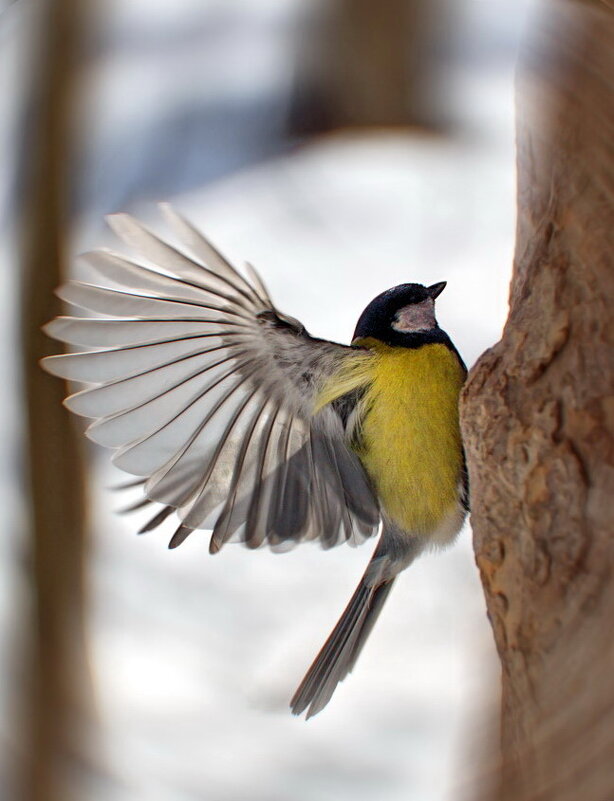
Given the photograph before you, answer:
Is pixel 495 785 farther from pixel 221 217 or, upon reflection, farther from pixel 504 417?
pixel 221 217

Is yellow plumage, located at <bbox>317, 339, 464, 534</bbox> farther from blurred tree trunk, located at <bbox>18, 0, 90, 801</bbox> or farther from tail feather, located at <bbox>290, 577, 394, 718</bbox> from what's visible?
blurred tree trunk, located at <bbox>18, 0, 90, 801</bbox>

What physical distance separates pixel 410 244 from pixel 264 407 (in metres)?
0.16

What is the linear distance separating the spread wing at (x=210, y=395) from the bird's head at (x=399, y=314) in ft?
0.11

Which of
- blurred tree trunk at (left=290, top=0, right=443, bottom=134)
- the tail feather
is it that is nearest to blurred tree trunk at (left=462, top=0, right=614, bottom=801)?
blurred tree trunk at (left=290, top=0, right=443, bottom=134)

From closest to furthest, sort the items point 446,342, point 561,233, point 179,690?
point 561,233
point 179,690
point 446,342

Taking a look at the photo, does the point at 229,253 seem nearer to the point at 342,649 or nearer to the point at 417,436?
the point at 417,436

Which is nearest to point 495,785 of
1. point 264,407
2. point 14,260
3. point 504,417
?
point 504,417

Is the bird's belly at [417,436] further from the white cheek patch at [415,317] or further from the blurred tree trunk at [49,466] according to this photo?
the blurred tree trunk at [49,466]

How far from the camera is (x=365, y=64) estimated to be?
18.1 inches

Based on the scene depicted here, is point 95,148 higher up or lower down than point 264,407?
higher up

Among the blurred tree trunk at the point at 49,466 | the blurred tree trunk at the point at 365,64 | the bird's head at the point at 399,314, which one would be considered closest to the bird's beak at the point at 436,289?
the bird's head at the point at 399,314

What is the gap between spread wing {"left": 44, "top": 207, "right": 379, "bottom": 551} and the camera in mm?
477

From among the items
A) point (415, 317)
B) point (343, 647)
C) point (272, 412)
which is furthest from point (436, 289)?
point (343, 647)

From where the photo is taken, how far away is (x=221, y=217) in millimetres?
509
